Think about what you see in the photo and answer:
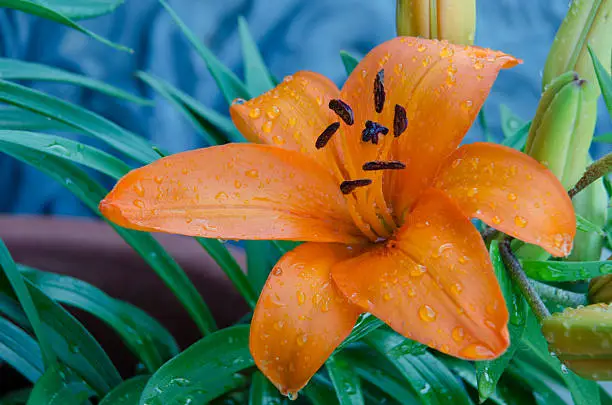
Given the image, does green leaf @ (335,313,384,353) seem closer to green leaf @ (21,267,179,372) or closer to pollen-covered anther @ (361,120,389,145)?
pollen-covered anther @ (361,120,389,145)

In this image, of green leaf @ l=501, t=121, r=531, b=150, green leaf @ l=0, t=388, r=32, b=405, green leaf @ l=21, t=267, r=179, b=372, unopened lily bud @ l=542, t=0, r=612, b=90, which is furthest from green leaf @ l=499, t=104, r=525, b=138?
green leaf @ l=0, t=388, r=32, b=405

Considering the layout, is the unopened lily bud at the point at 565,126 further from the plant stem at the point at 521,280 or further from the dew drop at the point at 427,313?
the dew drop at the point at 427,313

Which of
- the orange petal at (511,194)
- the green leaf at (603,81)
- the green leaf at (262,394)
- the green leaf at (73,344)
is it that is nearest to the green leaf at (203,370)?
the green leaf at (262,394)

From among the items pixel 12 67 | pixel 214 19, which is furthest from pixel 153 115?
pixel 12 67

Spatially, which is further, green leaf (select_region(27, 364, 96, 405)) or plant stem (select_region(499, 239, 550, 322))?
Answer: green leaf (select_region(27, 364, 96, 405))

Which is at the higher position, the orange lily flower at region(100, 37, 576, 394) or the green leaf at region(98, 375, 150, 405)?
the orange lily flower at region(100, 37, 576, 394)

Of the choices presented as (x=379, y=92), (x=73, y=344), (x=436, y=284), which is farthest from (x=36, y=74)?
(x=436, y=284)

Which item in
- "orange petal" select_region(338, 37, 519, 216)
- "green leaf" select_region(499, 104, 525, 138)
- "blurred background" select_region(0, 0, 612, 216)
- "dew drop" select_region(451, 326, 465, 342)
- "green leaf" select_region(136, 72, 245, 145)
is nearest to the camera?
"dew drop" select_region(451, 326, 465, 342)

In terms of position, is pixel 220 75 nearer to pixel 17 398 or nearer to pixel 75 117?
pixel 75 117
